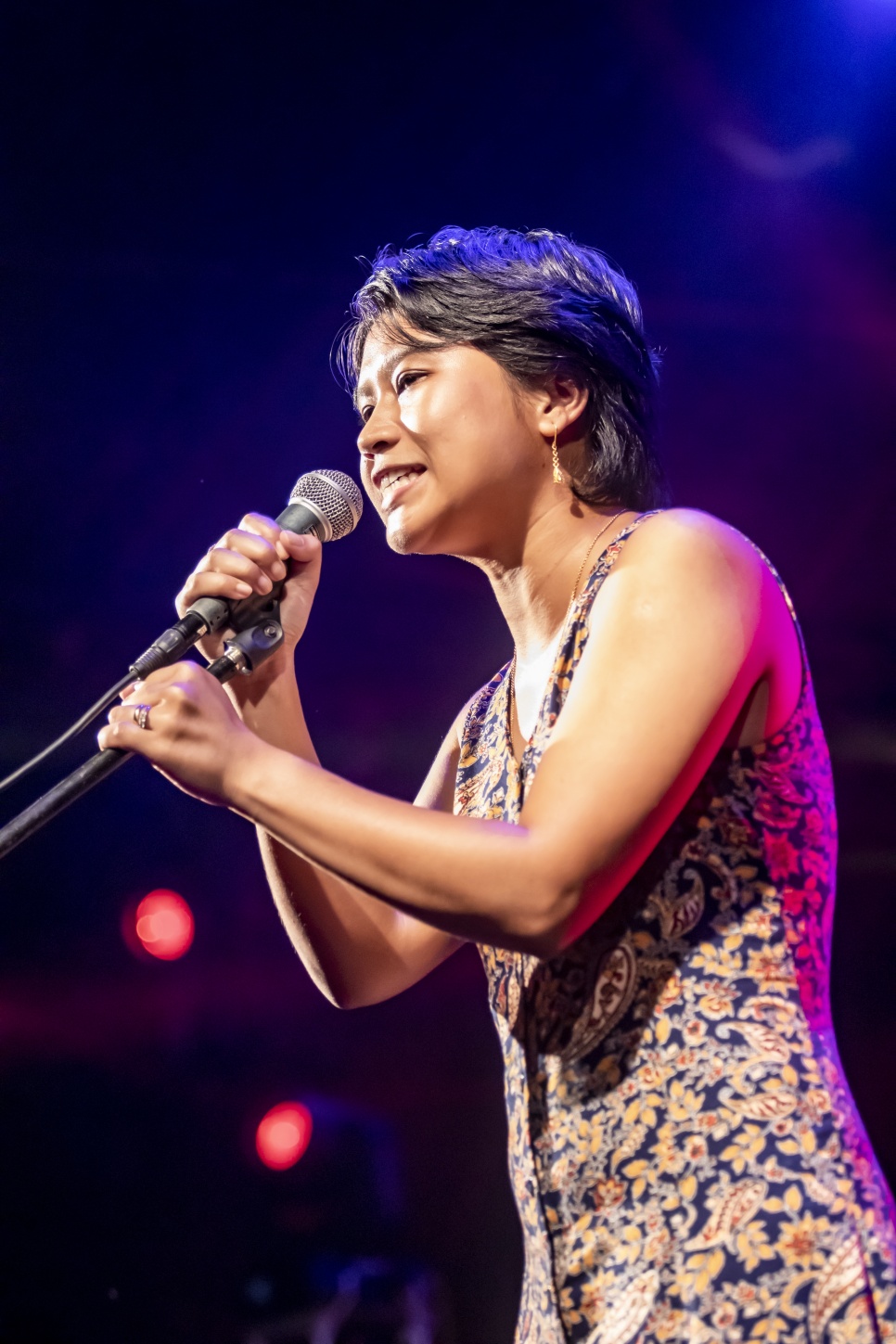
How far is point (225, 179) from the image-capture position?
350 cm

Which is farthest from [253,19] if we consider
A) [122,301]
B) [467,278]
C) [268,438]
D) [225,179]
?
[467,278]

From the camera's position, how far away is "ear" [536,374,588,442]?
1870 mm

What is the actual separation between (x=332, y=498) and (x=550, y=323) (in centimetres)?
48

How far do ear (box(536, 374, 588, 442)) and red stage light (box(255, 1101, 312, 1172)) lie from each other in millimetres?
2665

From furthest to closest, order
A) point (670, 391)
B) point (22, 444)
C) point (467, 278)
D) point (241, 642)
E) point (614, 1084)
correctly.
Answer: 1. point (22, 444)
2. point (670, 391)
3. point (467, 278)
4. point (241, 642)
5. point (614, 1084)

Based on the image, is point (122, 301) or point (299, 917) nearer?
point (299, 917)

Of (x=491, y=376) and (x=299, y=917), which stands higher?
A: (x=491, y=376)

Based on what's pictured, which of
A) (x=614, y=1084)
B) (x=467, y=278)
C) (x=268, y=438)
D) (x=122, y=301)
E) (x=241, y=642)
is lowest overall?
(x=614, y=1084)

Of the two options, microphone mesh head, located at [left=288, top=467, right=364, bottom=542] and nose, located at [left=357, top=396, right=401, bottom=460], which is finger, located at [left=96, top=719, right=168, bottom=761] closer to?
microphone mesh head, located at [left=288, top=467, right=364, bottom=542]

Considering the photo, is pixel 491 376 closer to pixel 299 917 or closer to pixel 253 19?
pixel 299 917

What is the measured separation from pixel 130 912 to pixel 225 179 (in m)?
2.21

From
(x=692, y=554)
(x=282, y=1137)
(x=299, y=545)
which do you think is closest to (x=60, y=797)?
(x=299, y=545)

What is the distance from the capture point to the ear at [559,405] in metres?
1.87

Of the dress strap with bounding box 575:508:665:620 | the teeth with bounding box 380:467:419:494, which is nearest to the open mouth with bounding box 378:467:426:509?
the teeth with bounding box 380:467:419:494
